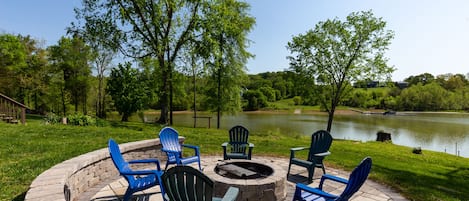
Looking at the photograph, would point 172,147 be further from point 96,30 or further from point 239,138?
point 96,30

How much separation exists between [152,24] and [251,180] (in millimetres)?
12153

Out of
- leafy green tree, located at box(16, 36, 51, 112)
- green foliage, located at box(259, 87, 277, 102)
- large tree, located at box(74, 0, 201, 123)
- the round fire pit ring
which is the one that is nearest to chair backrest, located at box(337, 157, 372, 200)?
Result: the round fire pit ring

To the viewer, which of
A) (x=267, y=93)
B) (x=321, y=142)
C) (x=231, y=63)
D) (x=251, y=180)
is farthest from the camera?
(x=267, y=93)

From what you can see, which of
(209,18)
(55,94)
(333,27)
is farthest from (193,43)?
(55,94)

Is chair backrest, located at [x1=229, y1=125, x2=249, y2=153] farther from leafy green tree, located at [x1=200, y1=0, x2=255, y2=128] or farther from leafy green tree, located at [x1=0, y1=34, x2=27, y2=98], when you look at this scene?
leafy green tree, located at [x1=0, y1=34, x2=27, y2=98]

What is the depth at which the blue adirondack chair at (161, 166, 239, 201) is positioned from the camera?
71.8 inches

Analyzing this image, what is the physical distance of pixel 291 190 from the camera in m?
3.74

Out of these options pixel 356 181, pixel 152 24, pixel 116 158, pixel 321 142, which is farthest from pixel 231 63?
pixel 356 181

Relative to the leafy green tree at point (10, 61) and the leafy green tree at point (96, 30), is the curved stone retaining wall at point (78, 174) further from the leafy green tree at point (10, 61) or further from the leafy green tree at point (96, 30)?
the leafy green tree at point (10, 61)

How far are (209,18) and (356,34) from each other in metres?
7.60

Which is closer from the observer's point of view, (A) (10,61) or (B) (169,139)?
(B) (169,139)

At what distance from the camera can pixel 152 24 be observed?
1320 centimetres

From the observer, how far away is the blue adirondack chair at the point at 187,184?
1.82m

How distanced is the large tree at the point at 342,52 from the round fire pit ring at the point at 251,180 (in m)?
10.7
